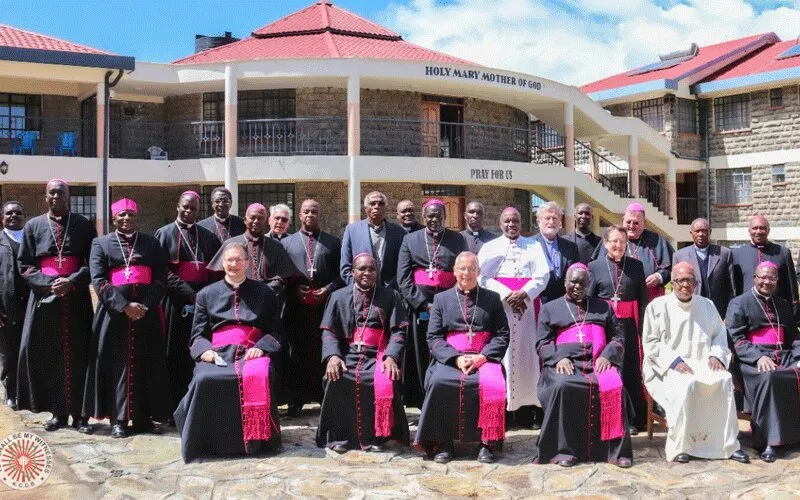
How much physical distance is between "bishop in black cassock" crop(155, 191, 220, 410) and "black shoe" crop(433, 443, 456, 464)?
2.48 meters

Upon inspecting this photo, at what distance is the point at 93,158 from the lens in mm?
19312

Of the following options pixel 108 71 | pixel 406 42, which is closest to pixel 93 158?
pixel 108 71

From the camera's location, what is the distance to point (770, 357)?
6.64 meters

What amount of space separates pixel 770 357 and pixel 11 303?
6.67 m

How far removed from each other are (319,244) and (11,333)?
3010mm

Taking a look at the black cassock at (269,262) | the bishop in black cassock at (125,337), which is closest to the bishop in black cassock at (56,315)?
the bishop in black cassock at (125,337)

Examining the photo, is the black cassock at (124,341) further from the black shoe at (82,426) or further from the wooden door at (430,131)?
the wooden door at (430,131)

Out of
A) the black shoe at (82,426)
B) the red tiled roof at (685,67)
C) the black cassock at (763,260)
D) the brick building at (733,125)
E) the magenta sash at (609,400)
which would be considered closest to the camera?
the magenta sash at (609,400)

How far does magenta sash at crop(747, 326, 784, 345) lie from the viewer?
6.76 meters

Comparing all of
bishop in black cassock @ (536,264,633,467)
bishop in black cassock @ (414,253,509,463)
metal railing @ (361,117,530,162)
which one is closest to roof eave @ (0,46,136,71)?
metal railing @ (361,117,530,162)

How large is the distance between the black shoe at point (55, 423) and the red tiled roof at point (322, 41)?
15859 mm

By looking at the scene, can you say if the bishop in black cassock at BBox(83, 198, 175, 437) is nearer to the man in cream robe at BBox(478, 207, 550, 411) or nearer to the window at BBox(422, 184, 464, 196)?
the man in cream robe at BBox(478, 207, 550, 411)

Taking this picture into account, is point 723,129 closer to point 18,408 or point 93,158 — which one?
point 93,158

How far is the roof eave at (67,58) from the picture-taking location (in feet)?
59.6
